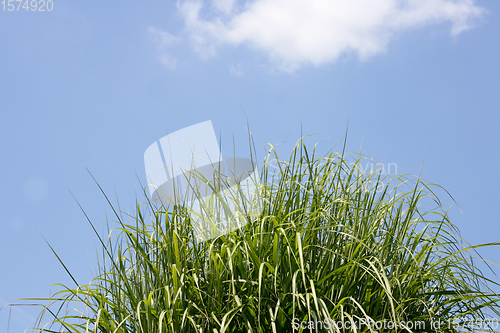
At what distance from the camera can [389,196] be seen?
264 cm

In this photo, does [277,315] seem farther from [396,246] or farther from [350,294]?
[396,246]

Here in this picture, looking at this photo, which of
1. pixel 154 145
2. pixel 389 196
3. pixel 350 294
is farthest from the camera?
pixel 154 145

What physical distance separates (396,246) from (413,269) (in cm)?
17

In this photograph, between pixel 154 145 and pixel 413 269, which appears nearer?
pixel 413 269

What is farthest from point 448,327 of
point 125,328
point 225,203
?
point 125,328

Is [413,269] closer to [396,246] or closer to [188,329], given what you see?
[396,246]

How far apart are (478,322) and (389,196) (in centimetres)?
88

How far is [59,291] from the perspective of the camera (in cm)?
233

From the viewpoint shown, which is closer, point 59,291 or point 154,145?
point 59,291

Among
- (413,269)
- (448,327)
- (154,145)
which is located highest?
(154,145)

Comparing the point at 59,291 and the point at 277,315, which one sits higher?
the point at 59,291

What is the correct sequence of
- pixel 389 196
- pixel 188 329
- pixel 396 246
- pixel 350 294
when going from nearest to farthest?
pixel 188 329 < pixel 350 294 < pixel 396 246 < pixel 389 196

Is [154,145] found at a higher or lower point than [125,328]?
higher

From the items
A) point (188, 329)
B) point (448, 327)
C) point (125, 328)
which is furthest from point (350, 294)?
point (125, 328)
